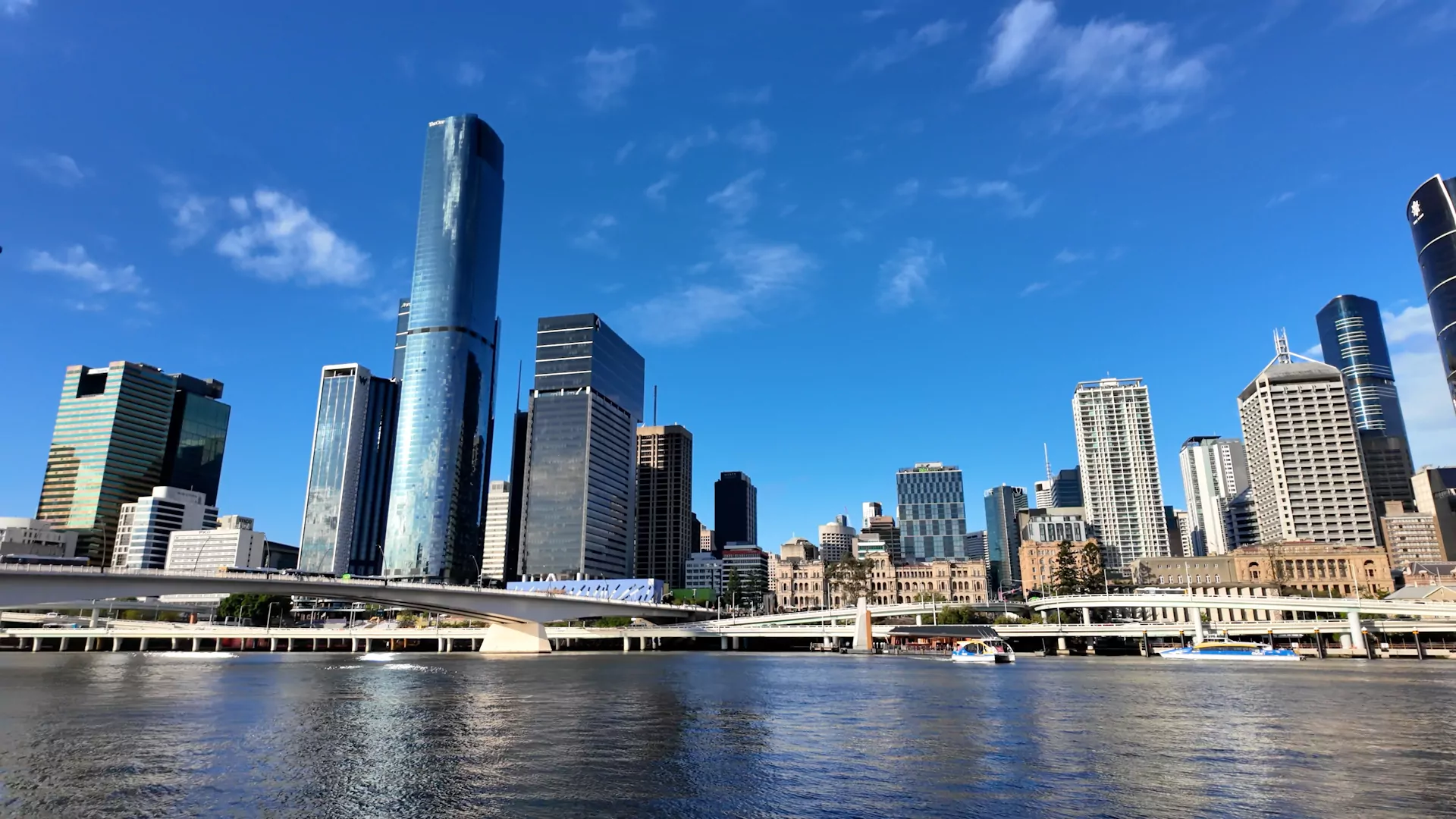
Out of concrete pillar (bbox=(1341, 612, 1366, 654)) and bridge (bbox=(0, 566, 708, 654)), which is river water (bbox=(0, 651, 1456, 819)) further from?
concrete pillar (bbox=(1341, 612, 1366, 654))

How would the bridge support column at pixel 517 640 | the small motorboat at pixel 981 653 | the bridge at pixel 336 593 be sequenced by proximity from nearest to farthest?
the bridge at pixel 336 593, the small motorboat at pixel 981 653, the bridge support column at pixel 517 640

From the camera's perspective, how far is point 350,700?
6562cm

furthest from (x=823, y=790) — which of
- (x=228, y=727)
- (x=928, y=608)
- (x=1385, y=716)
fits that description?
(x=928, y=608)

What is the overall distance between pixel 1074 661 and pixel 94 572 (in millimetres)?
145729

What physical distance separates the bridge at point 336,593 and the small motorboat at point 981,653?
266ft

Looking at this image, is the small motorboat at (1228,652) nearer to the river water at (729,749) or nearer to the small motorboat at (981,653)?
the small motorboat at (981,653)

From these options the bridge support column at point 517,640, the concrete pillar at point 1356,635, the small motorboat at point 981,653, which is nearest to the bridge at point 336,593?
the bridge support column at point 517,640

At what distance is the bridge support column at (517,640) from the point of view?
178625mm

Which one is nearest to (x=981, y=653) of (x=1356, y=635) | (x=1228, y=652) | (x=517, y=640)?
(x=1228, y=652)

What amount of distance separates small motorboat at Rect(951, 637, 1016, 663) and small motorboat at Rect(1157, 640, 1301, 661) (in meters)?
28.8

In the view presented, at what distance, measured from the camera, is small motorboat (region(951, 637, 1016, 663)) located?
13238 cm

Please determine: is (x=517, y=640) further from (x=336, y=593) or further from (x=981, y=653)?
(x=981, y=653)

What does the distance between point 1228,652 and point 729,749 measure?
12430cm

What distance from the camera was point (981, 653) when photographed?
13650 centimetres
